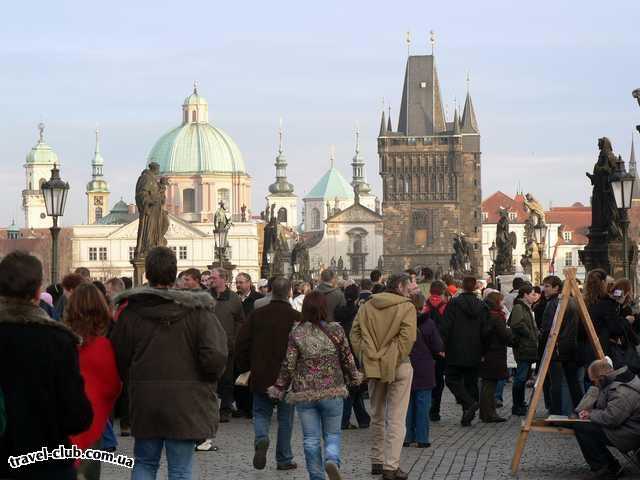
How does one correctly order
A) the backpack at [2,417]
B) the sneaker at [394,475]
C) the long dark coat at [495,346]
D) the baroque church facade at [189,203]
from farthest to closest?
the baroque church facade at [189,203]
the long dark coat at [495,346]
the sneaker at [394,475]
the backpack at [2,417]

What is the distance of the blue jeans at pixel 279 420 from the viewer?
35.8ft

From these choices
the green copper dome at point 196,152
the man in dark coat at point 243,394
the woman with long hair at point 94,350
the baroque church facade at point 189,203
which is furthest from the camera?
the green copper dome at point 196,152

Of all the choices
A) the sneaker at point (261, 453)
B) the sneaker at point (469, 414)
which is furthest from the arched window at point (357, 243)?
the sneaker at point (261, 453)

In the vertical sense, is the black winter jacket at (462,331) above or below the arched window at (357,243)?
below

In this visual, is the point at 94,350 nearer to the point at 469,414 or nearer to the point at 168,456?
the point at 168,456

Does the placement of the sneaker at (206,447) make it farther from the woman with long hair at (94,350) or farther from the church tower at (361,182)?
the church tower at (361,182)

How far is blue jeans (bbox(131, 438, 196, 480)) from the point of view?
7.44 m

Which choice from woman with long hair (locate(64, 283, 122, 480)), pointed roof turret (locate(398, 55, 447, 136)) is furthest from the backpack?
pointed roof turret (locate(398, 55, 447, 136))

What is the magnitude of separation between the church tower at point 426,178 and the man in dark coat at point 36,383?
11180cm

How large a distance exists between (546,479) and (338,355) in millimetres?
1822

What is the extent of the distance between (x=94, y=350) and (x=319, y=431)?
2.67 m

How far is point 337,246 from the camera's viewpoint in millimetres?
138250

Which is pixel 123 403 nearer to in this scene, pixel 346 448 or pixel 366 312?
pixel 346 448

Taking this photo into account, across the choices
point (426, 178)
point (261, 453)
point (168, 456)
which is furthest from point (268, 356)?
point (426, 178)
